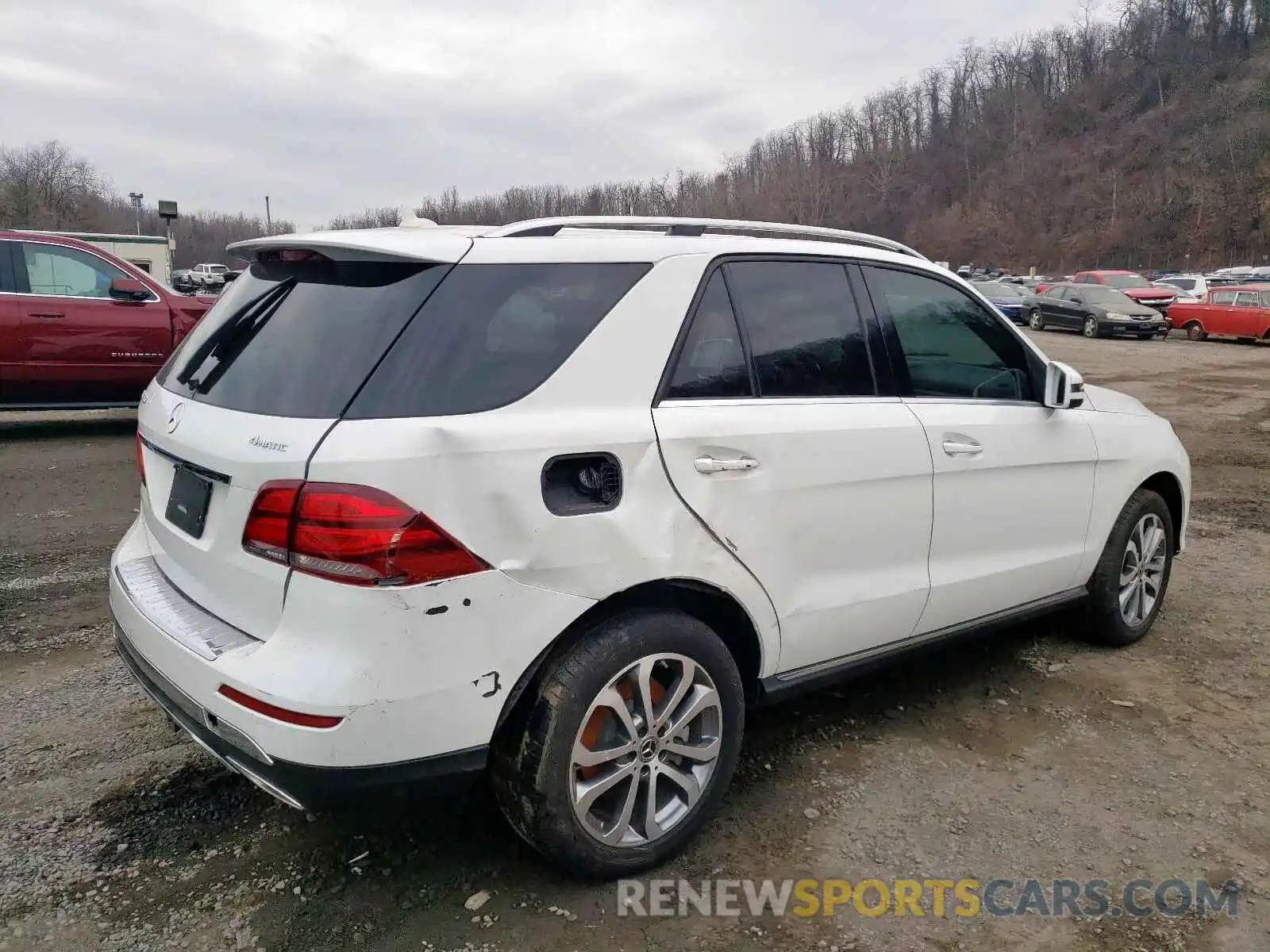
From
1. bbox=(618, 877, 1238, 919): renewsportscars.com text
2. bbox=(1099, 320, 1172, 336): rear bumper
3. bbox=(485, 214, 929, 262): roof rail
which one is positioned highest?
bbox=(485, 214, 929, 262): roof rail

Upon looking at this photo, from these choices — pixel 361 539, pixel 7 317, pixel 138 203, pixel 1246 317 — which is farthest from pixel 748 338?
pixel 138 203

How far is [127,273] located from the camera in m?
8.67

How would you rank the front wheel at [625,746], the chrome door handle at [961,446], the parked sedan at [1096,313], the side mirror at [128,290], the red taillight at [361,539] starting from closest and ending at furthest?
the red taillight at [361,539] < the front wheel at [625,746] < the chrome door handle at [961,446] < the side mirror at [128,290] < the parked sedan at [1096,313]

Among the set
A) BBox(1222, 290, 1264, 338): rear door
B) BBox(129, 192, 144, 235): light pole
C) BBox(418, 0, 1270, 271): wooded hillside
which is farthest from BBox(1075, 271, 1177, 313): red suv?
BBox(129, 192, 144, 235): light pole

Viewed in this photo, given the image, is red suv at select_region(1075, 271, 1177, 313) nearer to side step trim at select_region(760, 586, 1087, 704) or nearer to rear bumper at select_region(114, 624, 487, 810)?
side step trim at select_region(760, 586, 1087, 704)

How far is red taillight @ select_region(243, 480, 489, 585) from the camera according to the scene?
80.9 inches

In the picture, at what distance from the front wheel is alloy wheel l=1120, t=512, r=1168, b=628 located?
7.98 ft

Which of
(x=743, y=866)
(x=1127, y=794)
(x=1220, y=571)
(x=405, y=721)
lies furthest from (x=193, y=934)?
(x=1220, y=571)

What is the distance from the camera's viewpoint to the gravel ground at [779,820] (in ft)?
7.78

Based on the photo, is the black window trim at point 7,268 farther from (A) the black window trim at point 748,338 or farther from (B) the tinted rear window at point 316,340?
(A) the black window trim at point 748,338

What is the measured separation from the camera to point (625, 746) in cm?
244

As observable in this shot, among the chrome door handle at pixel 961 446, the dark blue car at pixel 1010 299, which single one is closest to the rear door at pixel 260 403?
the chrome door handle at pixel 961 446

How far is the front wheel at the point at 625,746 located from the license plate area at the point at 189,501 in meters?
0.96

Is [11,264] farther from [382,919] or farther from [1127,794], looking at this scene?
[1127,794]
